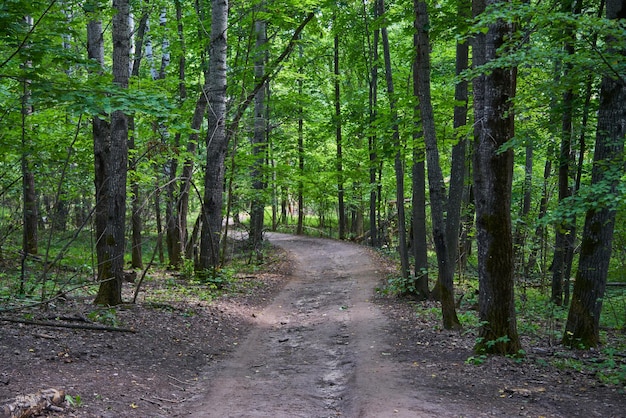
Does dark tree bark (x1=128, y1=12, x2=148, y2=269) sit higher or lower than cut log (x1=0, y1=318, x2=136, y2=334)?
higher

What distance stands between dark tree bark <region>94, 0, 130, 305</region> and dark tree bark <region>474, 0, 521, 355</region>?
5.94 meters

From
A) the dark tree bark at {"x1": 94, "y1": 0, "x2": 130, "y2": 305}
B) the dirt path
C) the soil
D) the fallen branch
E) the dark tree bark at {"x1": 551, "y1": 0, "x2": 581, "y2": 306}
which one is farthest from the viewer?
→ the dark tree bark at {"x1": 94, "y1": 0, "x2": 130, "y2": 305}

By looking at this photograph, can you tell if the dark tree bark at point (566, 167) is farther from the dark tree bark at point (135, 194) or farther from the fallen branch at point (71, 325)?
the dark tree bark at point (135, 194)

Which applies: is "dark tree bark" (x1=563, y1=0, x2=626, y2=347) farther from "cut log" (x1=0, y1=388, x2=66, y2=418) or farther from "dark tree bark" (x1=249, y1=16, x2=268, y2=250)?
"dark tree bark" (x1=249, y1=16, x2=268, y2=250)

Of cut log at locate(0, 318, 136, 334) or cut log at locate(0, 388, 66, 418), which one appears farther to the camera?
cut log at locate(0, 318, 136, 334)

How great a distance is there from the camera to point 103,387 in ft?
18.7

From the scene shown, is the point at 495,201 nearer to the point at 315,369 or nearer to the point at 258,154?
the point at 315,369

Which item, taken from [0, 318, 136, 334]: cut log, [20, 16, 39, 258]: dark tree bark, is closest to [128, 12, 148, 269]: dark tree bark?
[20, 16, 39, 258]: dark tree bark

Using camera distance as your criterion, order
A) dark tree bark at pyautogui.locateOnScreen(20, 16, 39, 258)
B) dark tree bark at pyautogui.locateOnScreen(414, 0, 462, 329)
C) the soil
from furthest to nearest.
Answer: dark tree bark at pyautogui.locateOnScreen(20, 16, 39, 258) → dark tree bark at pyautogui.locateOnScreen(414, 0, 462, 329) → the soil

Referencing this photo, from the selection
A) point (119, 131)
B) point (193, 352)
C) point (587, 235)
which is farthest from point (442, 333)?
point (119, 131)

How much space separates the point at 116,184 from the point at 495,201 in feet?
20.6

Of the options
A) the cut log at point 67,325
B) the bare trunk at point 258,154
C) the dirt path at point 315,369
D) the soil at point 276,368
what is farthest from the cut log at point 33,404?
the bare trunk at point 258,154

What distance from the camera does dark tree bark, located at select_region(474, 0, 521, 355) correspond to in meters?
7.06

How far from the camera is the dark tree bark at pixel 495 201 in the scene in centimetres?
706
